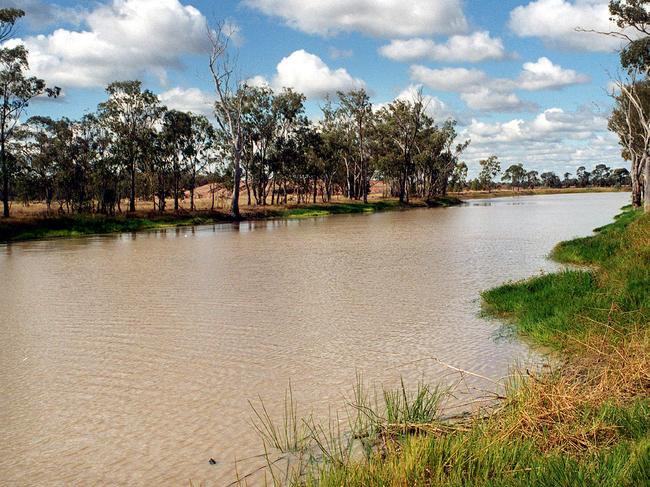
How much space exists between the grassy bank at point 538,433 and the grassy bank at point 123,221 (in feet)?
120

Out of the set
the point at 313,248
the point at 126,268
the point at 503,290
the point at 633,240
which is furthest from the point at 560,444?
the point at 313,248

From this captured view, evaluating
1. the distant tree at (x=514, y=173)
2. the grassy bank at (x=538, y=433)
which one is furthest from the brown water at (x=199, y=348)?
the distant tree at (x=514, y=173)

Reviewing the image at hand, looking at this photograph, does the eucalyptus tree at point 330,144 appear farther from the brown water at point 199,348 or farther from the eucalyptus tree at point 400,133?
the brown water at point 199,348

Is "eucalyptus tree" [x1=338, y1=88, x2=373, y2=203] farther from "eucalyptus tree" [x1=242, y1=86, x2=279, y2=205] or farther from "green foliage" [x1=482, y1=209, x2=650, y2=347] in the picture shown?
"green foliage" [x1=482, y1=209, x2=650, y2=347]

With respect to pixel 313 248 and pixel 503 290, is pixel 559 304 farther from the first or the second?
pixel 313 248

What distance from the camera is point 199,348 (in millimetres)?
9305

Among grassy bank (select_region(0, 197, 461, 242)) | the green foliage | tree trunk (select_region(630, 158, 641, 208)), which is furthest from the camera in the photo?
tree trunk (select_region(630, 158, 641, 208))

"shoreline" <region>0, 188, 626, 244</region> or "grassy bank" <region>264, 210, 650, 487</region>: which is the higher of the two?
"shoreline" <region>0, 188, 626, 244</region>

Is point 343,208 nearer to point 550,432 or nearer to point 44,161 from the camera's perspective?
point 44,161

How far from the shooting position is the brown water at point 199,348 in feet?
18.5

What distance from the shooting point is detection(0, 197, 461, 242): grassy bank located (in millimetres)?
38438

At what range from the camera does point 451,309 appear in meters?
11.9

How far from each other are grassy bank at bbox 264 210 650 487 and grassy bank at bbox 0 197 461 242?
3652 cm

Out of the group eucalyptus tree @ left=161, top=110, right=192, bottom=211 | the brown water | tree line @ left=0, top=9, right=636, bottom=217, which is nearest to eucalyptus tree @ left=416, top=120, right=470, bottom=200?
tree line @ left=0, top=9, right=636, bottom=217
